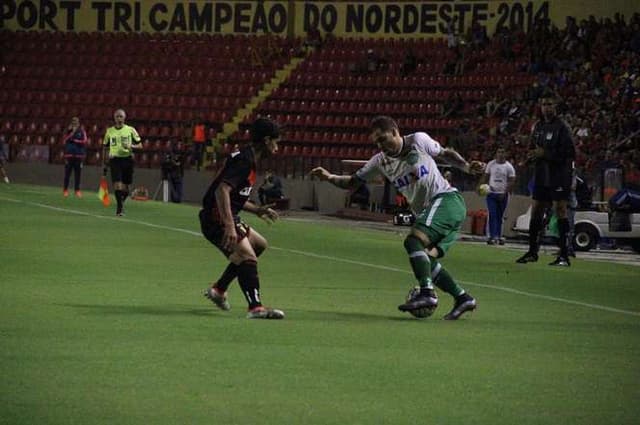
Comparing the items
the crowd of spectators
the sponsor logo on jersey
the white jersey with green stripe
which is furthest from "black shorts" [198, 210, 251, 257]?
the crowd of spectators

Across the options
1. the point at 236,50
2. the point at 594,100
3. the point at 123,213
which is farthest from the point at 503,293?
the point at 236,50

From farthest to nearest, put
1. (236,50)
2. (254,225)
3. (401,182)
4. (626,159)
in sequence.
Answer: (236,50) → (626,159) → (254,225) → (401,182)

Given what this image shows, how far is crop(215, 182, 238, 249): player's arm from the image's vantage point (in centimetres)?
1197

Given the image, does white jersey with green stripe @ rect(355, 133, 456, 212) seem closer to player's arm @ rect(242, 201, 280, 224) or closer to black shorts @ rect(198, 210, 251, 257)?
player's arm @ rect(242, 201, 280, 224)

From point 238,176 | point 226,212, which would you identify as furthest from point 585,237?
point 226,212

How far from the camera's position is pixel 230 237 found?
472 inches

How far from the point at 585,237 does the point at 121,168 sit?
29.9 ft

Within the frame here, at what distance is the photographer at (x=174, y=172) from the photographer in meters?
41.5

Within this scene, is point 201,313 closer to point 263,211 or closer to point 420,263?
point 263,211

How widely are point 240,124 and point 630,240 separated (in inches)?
809

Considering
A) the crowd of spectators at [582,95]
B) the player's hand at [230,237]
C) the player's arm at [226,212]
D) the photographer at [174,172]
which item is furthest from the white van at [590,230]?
the player's arm at [226,212]

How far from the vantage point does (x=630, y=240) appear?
27688mm

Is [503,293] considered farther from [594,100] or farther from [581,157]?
[594,100]

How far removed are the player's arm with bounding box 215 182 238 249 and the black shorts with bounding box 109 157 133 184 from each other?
17.2m
